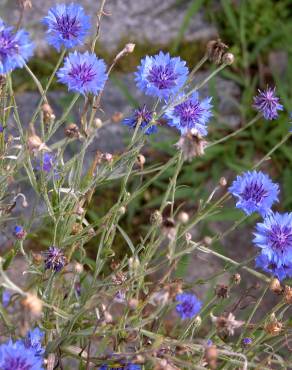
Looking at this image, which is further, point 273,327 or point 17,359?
point 273,327

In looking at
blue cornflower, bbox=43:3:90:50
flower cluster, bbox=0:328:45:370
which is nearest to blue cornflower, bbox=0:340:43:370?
flower cluster, bbox=0:328:45:370

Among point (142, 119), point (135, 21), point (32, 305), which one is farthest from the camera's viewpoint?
point (135, 21)

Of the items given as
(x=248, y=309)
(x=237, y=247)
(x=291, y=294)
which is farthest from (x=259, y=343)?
(x=237, y=247)

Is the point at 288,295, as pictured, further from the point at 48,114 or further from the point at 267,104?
the point at 48,114

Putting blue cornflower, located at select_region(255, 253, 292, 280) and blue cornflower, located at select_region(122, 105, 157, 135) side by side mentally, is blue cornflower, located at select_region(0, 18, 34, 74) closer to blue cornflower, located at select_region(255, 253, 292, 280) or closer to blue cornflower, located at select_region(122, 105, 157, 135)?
blue cornflower, located at select_region(122, 105, 157, 135)

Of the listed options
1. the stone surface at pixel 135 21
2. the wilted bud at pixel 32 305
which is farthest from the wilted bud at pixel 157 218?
the stone surface at pixel 135 21

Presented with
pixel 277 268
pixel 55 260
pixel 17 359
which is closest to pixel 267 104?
pixel 277 268

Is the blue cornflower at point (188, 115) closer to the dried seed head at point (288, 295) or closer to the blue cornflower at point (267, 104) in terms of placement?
the blue cornflower at point (267, 104)

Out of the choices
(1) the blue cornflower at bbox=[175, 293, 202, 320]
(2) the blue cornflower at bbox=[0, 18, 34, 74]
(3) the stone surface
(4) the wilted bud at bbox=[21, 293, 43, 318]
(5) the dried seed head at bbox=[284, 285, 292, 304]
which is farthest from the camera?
(3) the stone surface
